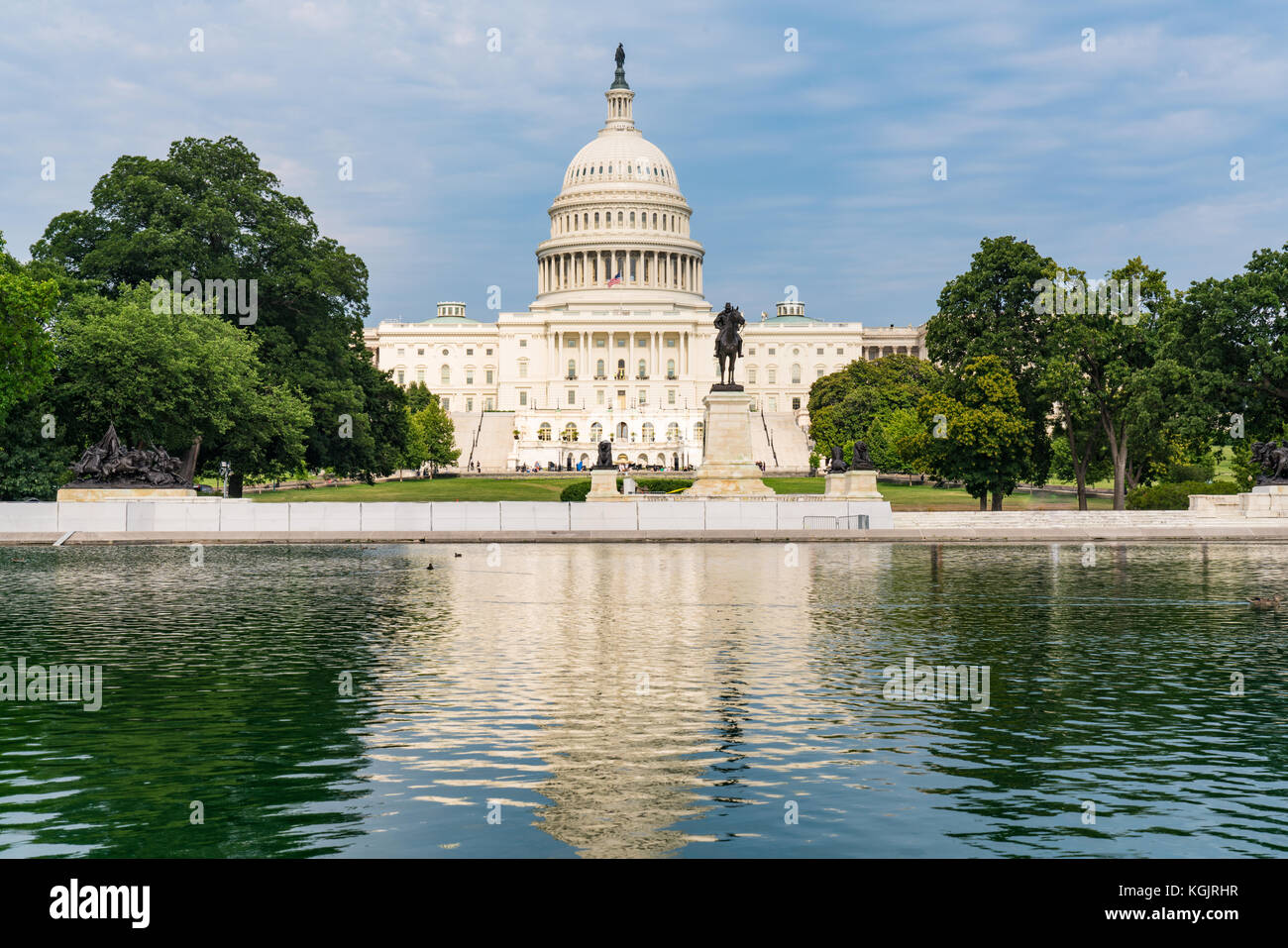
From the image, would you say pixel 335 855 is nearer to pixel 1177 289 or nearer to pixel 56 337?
pixel 56 337

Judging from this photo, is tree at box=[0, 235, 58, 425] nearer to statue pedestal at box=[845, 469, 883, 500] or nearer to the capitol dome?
statue pedestal at box=[845, 469, 883, 500]

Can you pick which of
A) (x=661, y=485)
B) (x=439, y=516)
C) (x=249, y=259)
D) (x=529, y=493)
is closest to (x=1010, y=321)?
(x=661, y=485)

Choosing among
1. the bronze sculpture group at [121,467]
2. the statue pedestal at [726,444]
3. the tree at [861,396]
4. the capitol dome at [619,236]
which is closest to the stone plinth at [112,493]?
the bronze sculpture group at [121,467]

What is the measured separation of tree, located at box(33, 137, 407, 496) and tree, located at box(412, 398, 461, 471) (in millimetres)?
40729

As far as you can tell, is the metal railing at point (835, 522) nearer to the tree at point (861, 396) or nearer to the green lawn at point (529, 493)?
the green lawn at point (529, 493)

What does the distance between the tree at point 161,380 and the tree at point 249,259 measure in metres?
2.01

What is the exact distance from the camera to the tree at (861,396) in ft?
349

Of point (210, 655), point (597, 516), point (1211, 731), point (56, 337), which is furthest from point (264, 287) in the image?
point (1211, 731)

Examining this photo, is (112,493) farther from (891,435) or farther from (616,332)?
(616,332)

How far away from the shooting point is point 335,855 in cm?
831

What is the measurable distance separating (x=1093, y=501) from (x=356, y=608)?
63412 mm

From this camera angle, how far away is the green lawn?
244ft

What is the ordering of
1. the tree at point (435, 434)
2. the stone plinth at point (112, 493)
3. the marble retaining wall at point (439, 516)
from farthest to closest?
the tree at point (435, 434), the stone plinth at point (112, 493), the marble retaining wall at point (439, 516)

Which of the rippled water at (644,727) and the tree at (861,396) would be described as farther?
the tree at (861,396)
